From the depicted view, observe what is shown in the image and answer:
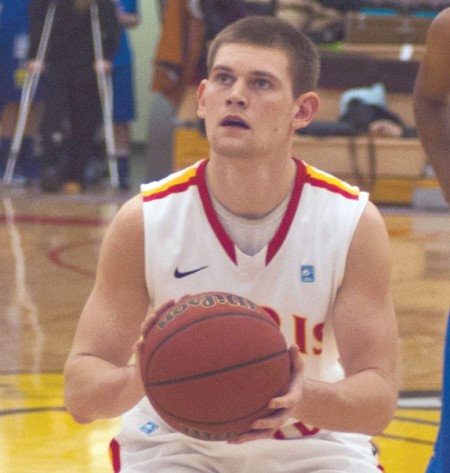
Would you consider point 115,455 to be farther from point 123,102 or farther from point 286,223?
point 123,102

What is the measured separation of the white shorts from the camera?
7.72 feet

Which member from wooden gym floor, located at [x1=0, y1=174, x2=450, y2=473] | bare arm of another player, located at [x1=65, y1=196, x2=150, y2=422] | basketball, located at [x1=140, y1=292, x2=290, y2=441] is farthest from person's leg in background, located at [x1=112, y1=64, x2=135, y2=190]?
basketball, located at [x1=140, y1=292, x2=290, y2=441]

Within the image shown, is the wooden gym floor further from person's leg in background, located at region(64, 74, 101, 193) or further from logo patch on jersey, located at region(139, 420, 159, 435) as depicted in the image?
person's leg in background, located at region(64, 74, 101, 193)

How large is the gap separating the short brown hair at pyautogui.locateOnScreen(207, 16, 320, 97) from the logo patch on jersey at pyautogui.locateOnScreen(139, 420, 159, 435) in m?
0.81

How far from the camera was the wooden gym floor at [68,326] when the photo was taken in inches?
135

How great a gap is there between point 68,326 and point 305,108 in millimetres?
2795

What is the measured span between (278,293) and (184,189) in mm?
330

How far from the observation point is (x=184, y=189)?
252 centimetres

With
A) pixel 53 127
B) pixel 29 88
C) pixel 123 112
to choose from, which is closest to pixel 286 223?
pixel 53 127

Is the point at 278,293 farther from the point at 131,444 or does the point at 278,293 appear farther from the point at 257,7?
the point at 257,7

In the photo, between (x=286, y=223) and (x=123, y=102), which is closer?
(x=286, y=223)

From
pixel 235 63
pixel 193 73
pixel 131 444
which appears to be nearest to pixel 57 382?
pixel 131 444

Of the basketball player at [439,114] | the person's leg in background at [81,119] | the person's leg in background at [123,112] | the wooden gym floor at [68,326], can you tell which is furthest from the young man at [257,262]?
the person's leg in background at [123,112]

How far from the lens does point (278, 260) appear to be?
2436 mm
